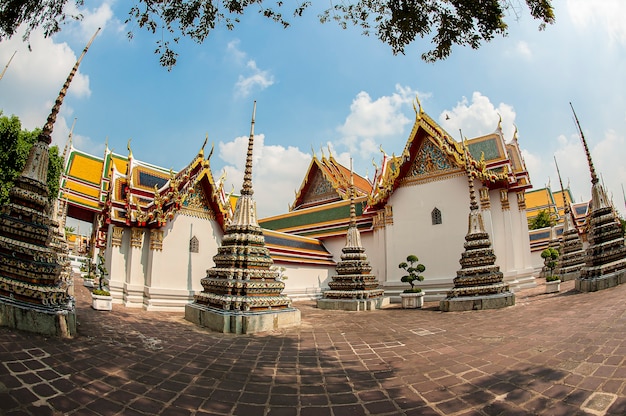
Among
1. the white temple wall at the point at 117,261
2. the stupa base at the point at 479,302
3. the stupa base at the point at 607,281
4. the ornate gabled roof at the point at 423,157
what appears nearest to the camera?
the stupa base at the point at 607,281

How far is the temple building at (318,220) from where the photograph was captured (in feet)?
34.0

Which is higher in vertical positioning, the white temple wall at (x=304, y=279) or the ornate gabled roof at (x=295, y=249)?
the ornate gabled roof at (x=295, y=249)

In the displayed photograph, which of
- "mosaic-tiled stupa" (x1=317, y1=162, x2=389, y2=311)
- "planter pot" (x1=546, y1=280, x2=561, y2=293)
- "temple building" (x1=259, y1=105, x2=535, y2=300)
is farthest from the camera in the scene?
"temple building" (x1=259, y1=105, x2=535, y2=300)

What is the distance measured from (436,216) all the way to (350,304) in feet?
19.6

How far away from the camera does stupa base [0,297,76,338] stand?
3.74 m

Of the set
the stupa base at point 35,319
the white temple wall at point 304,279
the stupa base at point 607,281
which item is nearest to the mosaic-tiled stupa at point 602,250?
the stupa base at point 607,281

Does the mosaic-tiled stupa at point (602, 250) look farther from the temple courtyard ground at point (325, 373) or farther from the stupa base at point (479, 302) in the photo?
the temple courtyard ground at point (325, 373)

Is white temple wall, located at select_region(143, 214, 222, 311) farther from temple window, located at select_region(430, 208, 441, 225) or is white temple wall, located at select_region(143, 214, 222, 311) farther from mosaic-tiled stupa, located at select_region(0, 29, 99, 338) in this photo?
temple window, located at select_region(430, 208, 441, 225)

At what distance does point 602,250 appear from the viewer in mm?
8812

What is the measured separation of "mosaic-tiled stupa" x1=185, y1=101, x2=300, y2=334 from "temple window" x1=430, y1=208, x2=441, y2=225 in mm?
9021

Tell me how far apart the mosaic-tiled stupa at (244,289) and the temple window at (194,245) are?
3549 millimetres

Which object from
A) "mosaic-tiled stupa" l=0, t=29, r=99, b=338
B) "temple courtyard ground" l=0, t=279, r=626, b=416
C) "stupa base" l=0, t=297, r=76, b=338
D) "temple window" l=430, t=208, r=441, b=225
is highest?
"temple window" l=430, t=208, r=441, b=225

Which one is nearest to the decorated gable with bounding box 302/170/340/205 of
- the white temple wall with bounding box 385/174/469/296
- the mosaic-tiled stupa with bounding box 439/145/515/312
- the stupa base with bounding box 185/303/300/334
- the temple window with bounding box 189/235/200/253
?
the white temple wall with bounding box 385/174/469/296

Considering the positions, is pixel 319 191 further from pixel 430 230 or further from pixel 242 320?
pixel 242 320
